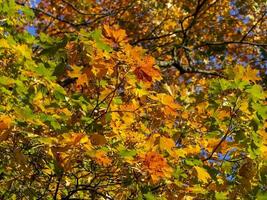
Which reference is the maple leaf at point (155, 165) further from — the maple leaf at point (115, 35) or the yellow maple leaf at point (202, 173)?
the maple leaf at point (115, 35)

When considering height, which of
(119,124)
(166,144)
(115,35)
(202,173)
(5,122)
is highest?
A: (115,35)

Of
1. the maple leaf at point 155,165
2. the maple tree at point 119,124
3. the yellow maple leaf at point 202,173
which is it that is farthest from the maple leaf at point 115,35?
the yellow maple leaf at point 202,173

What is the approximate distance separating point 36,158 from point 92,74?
1014 millimetres

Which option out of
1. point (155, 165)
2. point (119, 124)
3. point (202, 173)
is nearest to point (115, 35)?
point (119, 124)

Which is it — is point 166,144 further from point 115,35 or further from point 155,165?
point 115,35

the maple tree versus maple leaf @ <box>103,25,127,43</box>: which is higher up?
maple leaf @ <box>103,25,127,43</box>

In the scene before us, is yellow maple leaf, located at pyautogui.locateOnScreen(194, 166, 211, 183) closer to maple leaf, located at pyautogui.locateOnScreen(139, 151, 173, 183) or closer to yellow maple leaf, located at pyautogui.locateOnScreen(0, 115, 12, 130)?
maple leaf, located at pyautogui.locateOnScreen(139, 151, 173, 183)

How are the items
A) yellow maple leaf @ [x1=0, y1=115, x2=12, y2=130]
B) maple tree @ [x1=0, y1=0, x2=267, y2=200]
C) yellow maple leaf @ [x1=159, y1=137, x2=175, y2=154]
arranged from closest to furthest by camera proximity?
yellow maple leaf @ [x1=0, y1=115, x2=12, y2=130]
maple tree @ [x1=0, y1=0, x2=267, y2=200]
yellow maple leaf @ [x1=159, y1=137, x2=175, y2=154]

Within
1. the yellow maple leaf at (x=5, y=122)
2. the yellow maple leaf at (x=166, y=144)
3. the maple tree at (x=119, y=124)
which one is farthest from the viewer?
the yellow maple leaf at (x=166, y=144)

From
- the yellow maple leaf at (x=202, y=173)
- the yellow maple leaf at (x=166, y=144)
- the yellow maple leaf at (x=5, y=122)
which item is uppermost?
the yellow maple leaf at (x=166, y=144)

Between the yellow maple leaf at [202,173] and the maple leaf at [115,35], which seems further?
the yellow maple leaf at [202,173]

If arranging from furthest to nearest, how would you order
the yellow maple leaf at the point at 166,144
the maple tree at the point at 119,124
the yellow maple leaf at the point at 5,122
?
the yellow maple leaf at the point at 166,144
the maple tree at the point at 119,124
the yellow maple leaf at the point at 5,122

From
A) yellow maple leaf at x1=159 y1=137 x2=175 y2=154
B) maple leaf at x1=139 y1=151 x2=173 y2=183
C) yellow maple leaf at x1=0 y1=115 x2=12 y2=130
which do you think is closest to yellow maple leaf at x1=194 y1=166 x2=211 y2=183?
yellow maple leaf at x1=159 y1=137 x2=175 y2=154

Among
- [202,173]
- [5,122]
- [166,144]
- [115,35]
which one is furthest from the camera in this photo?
[202,173]
